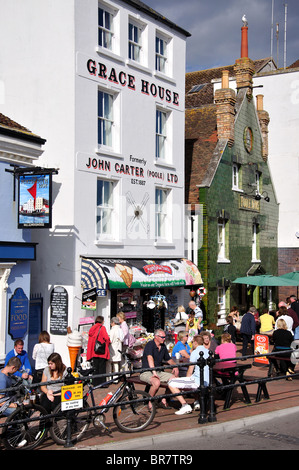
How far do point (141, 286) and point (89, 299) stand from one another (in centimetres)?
210

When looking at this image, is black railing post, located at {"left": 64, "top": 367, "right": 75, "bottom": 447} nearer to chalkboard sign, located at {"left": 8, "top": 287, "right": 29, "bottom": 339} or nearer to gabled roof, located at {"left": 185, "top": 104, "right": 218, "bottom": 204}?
chalkboard sign, located at {"left": 8, "top": 287, "right": 29, "bottom": 339}

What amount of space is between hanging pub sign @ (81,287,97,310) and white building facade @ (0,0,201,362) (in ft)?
0.47

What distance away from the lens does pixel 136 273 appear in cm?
1803

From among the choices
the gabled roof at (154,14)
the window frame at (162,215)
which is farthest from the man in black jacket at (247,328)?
the gabled roof at (154,14)

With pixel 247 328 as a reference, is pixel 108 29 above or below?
above

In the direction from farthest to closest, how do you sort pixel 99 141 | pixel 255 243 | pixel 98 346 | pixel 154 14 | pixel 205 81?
pixel 205 81, pixel 255 243, pixel 154 14, pixel 99 141, pixel 98 346

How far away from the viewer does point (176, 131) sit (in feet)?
69.7

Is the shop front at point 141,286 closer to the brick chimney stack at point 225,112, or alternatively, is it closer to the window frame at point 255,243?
the window frame at point 255,243

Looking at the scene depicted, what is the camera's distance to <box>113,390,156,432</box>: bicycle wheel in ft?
32.7

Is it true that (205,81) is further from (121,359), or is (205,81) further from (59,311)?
(121,359)

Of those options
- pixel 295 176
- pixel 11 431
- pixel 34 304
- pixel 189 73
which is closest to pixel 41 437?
pixel 11 431

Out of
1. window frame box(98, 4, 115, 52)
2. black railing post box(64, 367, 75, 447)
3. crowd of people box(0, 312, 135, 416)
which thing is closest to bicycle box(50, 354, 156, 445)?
black railing post box(64, 367, 75, 447)

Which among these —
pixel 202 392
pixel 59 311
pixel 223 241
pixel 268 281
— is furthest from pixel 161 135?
pixel 202 392

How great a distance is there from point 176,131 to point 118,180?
397cm
